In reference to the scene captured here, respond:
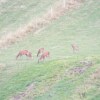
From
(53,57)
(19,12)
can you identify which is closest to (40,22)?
(19,12)

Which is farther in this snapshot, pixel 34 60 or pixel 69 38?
pixel 69 38

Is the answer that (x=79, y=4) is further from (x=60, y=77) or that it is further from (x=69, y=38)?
(x=60, y=77)

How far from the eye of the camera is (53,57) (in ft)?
89.8

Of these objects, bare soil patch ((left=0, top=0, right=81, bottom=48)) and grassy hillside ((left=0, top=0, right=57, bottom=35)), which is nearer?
bare soil patch ((left=0, top=0, right=81, bottom=48))

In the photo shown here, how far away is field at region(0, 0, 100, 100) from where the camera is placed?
65.9 feet

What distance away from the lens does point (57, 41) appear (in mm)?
33375

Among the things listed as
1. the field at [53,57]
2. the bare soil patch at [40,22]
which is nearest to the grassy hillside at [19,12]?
the field at [53,57]

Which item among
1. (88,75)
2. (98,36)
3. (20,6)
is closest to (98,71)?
(88,75)

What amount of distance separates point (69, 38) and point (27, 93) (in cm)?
1321

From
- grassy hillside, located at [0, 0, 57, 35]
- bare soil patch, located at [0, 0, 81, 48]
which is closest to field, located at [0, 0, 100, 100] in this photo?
grassy hillside, located at [0, 0, 57, 35]

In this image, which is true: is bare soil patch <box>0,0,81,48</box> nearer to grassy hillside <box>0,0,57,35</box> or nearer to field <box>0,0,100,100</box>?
field <box>0,0,100,100</box>

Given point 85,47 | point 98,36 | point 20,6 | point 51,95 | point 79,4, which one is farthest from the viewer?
point 20,6

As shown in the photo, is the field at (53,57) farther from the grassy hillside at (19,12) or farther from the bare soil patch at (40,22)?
the bare soil patch at (40,22)

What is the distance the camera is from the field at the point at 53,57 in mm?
20094
